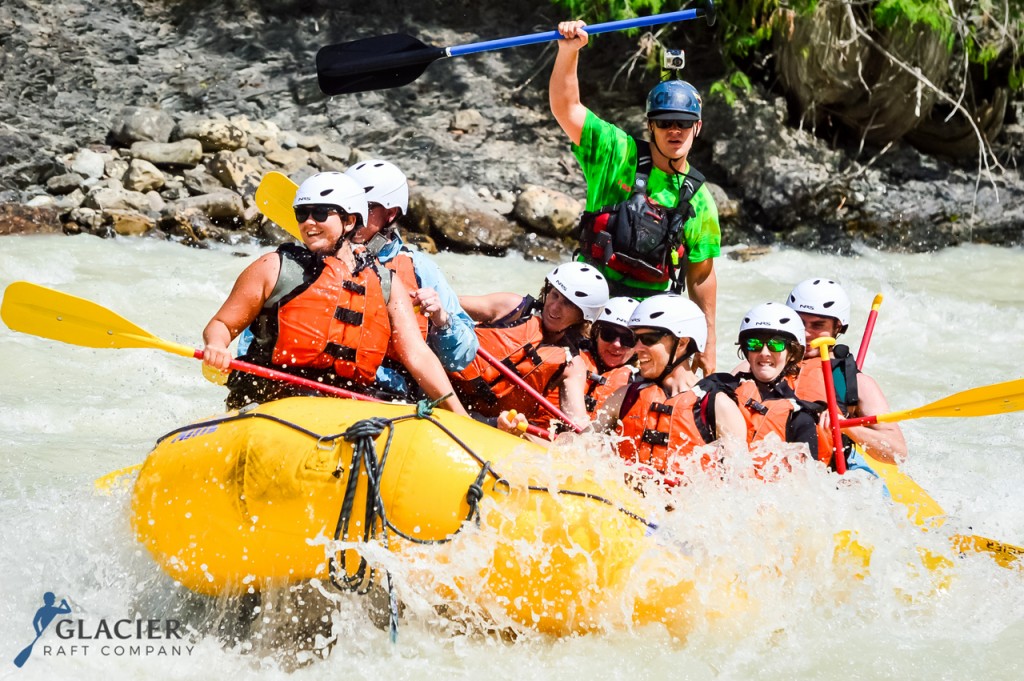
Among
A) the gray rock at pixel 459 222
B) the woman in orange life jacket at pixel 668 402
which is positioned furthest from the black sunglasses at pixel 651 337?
the gray rock at pixel 459 222

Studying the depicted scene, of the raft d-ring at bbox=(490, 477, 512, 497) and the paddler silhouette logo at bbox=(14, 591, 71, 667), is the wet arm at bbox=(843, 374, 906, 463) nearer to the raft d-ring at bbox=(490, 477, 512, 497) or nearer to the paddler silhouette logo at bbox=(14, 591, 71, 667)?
the raft d-ring at bbox=(490, 477, 512, 497)

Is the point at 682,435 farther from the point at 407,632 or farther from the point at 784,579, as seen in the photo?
the point at 407,632

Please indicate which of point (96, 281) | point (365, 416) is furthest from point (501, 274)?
point (365, 416)

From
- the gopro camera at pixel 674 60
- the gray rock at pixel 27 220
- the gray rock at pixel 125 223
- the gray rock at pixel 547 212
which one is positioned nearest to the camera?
the gopro camera at pixel 674 60

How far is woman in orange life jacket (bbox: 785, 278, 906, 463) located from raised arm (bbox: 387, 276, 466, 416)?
1.33 meters

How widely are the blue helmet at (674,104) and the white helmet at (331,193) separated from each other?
4.14 ft

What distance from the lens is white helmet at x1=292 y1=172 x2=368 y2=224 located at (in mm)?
3645

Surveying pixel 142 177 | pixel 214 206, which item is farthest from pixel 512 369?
pixel 142 177

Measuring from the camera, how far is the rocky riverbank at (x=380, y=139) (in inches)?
367

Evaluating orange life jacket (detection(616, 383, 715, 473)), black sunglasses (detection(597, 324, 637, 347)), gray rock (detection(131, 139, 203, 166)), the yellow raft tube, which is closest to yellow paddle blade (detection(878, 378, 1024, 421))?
orange life jacket (detection(616, 383, 715, 473))

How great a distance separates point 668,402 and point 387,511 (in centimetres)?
106

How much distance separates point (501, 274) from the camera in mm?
8977

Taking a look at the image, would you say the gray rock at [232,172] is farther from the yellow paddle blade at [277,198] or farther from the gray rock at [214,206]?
the yellow paddle blade at [277,198]

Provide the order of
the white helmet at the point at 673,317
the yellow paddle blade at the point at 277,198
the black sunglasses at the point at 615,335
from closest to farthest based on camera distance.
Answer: the white helmet at the point at 673,317, the black sunglasses at the point at 615,335, the yellow paddle blade at the point at 277,198
